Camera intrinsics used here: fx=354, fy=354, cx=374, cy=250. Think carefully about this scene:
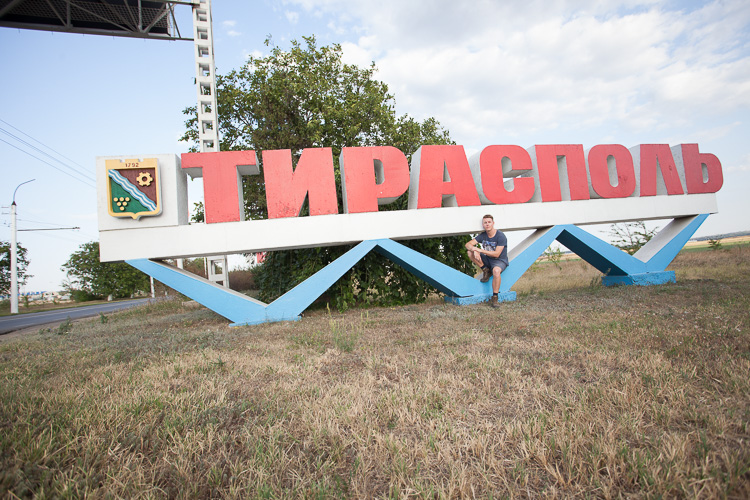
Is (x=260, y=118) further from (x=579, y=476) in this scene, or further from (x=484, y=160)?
(x=579, y=476)

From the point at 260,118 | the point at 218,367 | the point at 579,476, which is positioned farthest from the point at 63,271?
the point at 579,476

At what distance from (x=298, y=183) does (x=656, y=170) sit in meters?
8.45

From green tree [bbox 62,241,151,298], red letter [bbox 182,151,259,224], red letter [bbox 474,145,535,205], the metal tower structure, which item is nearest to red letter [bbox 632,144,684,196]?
red letter [bbox 474,145,535,205]

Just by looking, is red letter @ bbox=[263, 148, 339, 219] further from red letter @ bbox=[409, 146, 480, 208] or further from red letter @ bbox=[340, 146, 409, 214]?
red letter @ bbox=[409, 146, 480, 208]

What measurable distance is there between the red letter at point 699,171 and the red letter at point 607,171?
1624 mm

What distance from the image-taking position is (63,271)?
140 feet

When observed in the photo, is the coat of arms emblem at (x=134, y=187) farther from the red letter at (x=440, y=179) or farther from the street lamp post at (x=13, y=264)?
the street lamp post at (x=13, y=264)

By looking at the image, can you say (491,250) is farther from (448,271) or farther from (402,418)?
(402,418)

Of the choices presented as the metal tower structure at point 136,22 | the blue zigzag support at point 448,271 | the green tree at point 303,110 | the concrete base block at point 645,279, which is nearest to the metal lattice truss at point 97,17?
the metal tower structure at point 136,22

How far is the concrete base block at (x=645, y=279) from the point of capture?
8.16 m

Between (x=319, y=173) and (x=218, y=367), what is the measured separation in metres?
4.43

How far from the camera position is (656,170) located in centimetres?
854

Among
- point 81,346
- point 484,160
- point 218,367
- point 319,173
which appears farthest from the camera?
point 484,160

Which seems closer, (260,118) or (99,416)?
(99,416)
